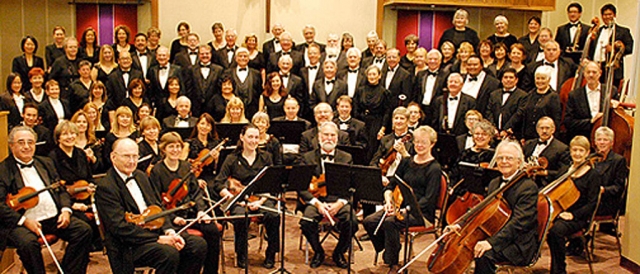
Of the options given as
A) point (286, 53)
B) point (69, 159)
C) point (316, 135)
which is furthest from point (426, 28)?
point (69, 159)

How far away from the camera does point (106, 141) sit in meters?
6.18

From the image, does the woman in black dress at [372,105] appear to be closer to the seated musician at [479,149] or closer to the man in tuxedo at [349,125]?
the man in tuxedo at [349,125]

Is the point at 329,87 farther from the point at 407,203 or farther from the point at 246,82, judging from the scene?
the point at 407,203

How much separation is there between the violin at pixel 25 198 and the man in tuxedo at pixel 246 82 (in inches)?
124

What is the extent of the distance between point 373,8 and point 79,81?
178 inches

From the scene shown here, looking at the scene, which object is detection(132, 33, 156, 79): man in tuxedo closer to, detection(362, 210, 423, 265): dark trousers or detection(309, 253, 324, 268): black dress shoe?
detection(309, 253, 324, 268): black dress shoe

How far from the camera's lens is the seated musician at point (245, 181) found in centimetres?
526

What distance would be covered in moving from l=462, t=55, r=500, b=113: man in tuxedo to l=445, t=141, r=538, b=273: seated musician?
101 inches

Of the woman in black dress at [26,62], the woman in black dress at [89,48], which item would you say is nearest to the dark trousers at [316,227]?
the woman in black dress at [89,48]

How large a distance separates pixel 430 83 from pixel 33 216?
4.30 meters

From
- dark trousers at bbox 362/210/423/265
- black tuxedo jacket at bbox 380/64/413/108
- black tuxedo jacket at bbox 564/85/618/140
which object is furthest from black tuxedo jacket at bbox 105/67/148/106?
black tuxedo jacket at bbox 564/85/618/140

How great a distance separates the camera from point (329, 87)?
7.37 m

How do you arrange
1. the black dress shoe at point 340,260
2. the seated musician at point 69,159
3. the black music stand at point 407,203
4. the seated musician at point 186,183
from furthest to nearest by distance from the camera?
the black dress shoe at point 340,260 → the seated musician at point 69,159 → the seated musician at point 186,183 → the black music stand at point 407,203

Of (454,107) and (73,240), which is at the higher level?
(454,107)
